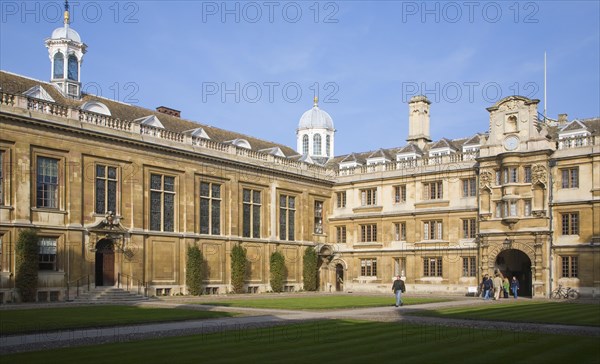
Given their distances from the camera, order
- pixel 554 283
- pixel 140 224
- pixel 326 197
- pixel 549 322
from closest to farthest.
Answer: pixel 549 322, pixel 140 224, pixel 554 283, pixel 326 197

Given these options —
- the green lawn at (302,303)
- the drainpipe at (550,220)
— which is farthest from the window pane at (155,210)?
the drainpipe at (550,220)

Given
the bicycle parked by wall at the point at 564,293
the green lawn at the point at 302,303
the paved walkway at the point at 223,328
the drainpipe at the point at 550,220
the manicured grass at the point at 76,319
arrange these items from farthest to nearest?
the drainpipe at the point at 550,220 < the bicycle parked by wall at the point at 564,293 < the green lawn at the point at 302,303 < the manicured grass at the point at 76,319 < the paved walkway at the point at 223,328

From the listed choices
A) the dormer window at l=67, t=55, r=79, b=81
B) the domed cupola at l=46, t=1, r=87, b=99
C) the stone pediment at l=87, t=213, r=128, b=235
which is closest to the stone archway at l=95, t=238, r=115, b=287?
the stone pediment at l=87, t=213, r=128, b=235

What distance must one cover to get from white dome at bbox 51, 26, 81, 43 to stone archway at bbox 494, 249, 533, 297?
31952 millimetres

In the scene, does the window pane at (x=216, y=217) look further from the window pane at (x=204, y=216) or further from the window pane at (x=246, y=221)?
the window pane at (x=246, y=221)

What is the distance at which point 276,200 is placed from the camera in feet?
166

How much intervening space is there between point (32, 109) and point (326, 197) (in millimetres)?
Answer: 26957

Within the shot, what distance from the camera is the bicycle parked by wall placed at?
41812mm

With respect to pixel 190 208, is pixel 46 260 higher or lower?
lower

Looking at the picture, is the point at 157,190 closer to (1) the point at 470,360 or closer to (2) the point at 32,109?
(2) the point at 32,109

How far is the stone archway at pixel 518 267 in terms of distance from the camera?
4731 centimetres

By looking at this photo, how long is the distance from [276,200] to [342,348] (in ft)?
116

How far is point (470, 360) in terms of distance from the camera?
45.5ft

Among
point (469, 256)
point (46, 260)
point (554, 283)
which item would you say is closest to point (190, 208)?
point (46, 260)
